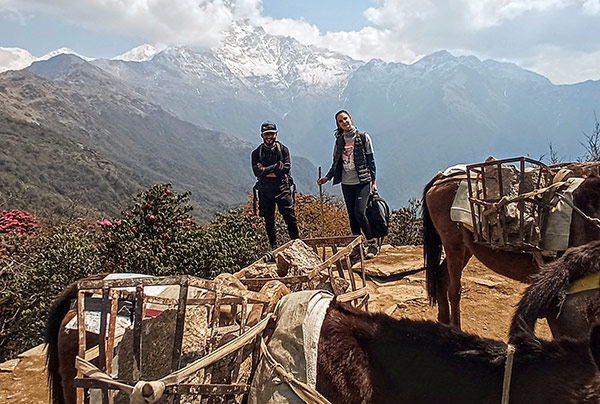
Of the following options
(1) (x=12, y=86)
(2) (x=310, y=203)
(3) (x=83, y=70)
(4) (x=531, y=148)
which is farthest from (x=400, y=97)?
(2) (x=310, y=203)

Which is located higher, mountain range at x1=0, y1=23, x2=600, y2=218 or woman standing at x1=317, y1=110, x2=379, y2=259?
mountain range at x1=0, y1=23, x2=600, y2=218

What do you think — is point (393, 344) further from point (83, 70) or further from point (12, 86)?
point (83, 70)

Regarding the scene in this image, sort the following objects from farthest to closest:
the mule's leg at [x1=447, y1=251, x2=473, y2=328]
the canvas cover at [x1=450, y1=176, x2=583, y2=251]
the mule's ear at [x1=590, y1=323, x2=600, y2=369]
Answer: the mule's leg at [x1=447, y1=251, x2=473, y2=328] → the canvas cover at [x1=450, y1=176, x2=583, y2=251] → the mule's ear at [x1=590, y1=323, x2=600, y2=369]

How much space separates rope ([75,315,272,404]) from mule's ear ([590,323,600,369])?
110cm

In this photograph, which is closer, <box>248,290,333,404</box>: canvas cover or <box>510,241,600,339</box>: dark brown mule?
<box>248,290,333,404</box>: canvas cover

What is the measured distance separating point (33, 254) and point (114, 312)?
4482 mm

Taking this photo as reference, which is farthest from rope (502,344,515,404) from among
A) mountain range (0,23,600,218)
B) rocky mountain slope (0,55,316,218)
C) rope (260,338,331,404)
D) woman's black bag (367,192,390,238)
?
mountain range (0,23,600,218)

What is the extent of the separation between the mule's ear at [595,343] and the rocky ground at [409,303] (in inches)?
87.6

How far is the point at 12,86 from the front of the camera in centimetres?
9019

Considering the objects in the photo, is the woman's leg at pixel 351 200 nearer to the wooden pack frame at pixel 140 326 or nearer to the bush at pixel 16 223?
the wooden pack frame at pixel 140 326

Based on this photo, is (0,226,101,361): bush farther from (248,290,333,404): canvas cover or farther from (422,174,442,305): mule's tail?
(248,290,333,404): canvas cover

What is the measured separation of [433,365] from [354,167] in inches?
164

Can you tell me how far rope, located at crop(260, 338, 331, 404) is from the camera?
1.46 m

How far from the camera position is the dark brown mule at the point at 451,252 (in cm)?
348
